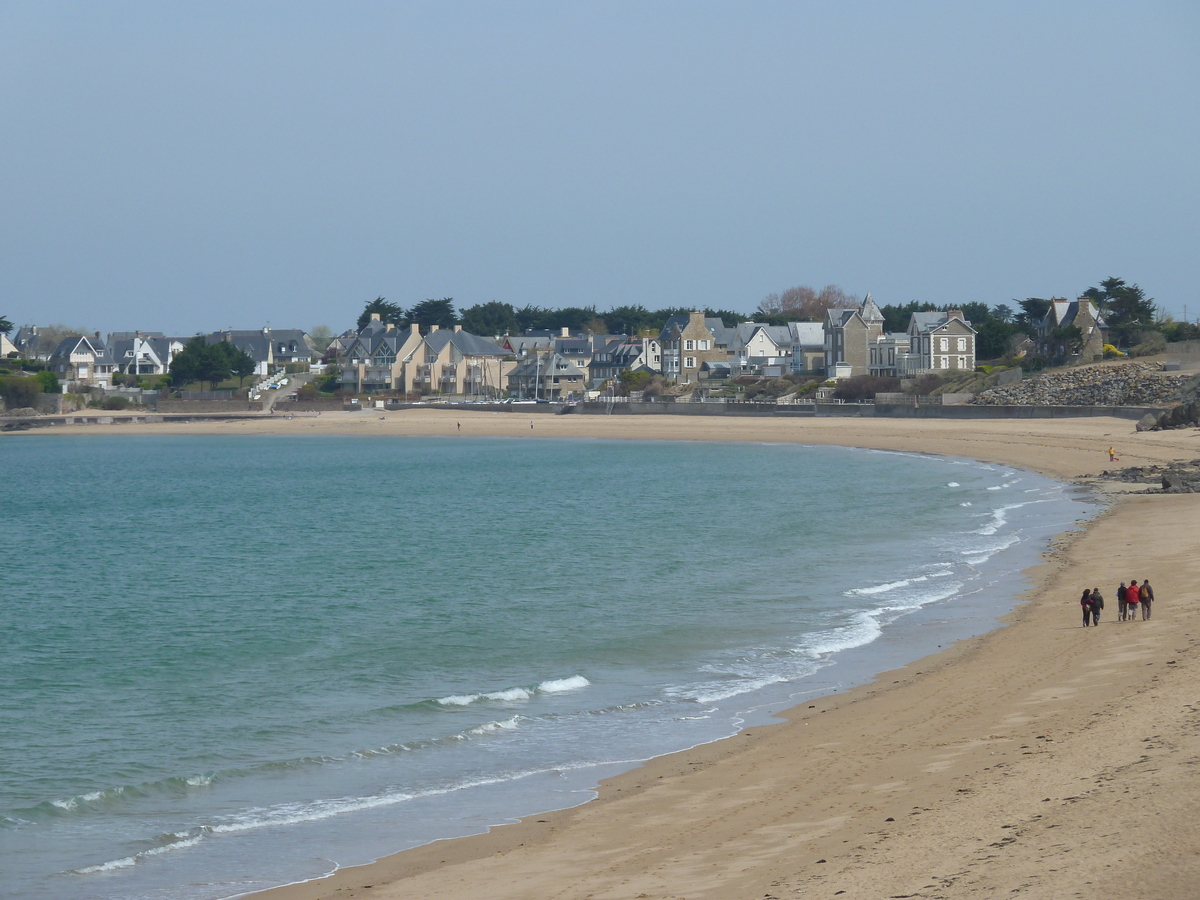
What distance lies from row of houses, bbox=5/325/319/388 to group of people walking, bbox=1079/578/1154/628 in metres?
139

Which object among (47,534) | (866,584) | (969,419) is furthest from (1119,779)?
(969,419)

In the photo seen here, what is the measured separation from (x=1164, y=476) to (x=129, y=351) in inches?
5497

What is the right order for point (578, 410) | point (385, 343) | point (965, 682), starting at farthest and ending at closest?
point (385, 343)
point (578, 410)
point (965, 682)

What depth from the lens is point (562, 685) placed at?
16.5m

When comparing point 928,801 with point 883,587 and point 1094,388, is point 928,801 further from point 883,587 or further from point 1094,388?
point 1094,388

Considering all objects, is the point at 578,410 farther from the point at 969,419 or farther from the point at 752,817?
the point at 752,817

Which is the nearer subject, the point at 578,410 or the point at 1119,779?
the point at 1119,779

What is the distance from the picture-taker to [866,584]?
2369 centimetres

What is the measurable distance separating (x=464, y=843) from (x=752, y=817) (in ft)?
8.35

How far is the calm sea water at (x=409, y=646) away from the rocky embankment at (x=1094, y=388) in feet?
97.0

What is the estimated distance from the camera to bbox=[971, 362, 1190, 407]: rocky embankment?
7006 centimetres

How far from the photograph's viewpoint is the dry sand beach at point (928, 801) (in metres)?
7.43

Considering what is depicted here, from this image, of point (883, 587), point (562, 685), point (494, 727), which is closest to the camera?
point (494, 727)

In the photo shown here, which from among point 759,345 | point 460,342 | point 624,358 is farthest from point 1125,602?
point 460,342
